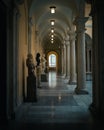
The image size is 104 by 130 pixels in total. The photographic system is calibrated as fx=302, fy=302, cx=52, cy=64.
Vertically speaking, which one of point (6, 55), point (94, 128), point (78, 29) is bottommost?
point (94, 128)

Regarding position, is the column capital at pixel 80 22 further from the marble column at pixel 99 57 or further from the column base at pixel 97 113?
the column base at pixel 97 113

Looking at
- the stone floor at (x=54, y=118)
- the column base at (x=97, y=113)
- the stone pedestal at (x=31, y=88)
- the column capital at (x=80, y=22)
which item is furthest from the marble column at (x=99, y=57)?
the column capital at (x=80, y=22)

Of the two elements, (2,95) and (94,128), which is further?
(2,95)

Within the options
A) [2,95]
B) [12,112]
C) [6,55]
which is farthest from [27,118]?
[6,55]

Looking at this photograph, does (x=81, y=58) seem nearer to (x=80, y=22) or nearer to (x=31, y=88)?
(x=80, y=22)

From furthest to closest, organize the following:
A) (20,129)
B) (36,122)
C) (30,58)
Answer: (30,58) → (36,122) → (20,129)

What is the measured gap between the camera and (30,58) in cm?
1286

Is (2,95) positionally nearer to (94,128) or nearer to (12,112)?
(12,112)

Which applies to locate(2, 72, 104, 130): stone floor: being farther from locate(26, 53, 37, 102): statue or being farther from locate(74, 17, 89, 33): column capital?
locate(74, 17, 89, 33): column capital

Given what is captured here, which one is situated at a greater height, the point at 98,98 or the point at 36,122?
the point at 98,98

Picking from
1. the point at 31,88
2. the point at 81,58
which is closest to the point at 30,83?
the point at 31,88

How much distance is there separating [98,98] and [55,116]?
1.45m

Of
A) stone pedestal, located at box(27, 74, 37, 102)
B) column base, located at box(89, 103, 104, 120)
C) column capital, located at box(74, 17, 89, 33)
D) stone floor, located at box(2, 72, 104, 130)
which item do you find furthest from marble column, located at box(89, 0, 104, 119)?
column capital, located at box(74, 17, 89, 33)

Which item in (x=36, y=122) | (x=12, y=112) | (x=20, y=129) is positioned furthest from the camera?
(x=12, y=112)
